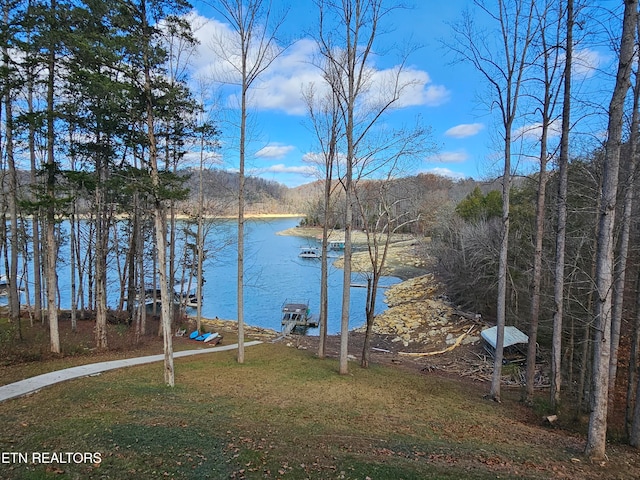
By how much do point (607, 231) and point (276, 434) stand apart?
5659 millimetres

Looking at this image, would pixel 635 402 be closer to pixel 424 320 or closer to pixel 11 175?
pixel 424 320

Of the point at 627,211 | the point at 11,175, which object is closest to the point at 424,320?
the point at 627,211

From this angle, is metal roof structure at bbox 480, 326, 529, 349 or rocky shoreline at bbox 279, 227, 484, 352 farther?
rocky shoreline at bbox 279, 227, 484, 352

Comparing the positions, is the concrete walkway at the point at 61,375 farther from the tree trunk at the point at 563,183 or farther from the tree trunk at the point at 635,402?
the tree trunk at the point at 635,402

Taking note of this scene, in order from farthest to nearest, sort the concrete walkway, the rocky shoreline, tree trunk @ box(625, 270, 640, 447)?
1. the rocky shoreline
2. the concrete walkway
3. tree trunk @ box(625, 270, 640, 447)

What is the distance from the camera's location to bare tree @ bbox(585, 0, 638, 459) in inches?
192

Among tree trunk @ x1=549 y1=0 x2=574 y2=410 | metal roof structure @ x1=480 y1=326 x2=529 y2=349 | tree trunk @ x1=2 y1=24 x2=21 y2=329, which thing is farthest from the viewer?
metal roof structure @ x1=480 y1=326 x2=529 y2=349

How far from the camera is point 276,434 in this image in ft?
17.9

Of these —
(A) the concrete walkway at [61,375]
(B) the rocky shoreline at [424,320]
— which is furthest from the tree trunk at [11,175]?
(B) the rocky shoreline at [424,320]

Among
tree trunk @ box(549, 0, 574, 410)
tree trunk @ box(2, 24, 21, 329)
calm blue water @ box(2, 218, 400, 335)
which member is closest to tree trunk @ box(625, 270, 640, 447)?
tree trunk @ box(549, 0, 574, 410)

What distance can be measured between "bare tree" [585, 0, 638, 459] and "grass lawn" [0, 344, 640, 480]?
2.09 feet

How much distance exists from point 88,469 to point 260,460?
1928mm

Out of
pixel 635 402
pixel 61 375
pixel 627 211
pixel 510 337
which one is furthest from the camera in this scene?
pixel 510 337

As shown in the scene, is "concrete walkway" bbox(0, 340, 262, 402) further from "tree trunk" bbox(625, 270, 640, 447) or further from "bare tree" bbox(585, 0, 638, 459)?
"tree trunk" bbox(625, 270, 640, 447)
